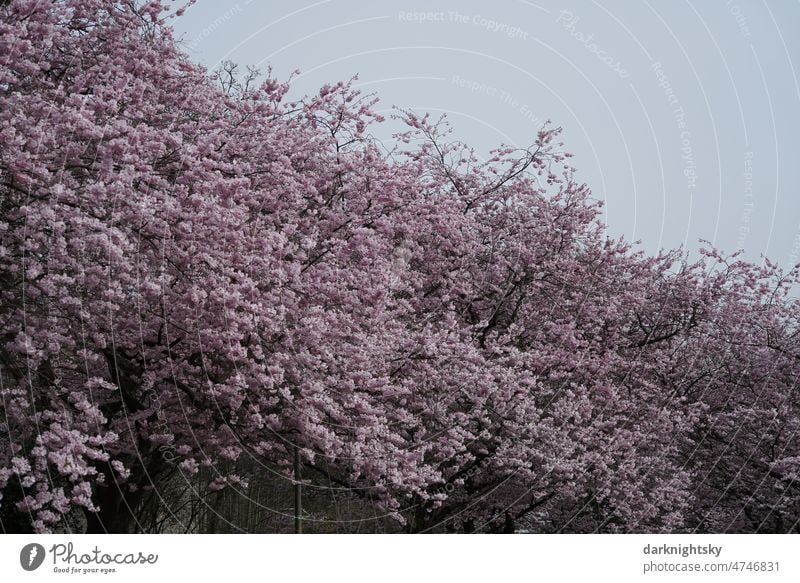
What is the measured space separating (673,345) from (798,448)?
3.39 m

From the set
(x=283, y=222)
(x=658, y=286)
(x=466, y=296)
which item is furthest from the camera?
(x=658, y=286)

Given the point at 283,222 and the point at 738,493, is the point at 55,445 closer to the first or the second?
the point at 283,222

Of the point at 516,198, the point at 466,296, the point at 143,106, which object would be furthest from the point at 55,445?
the point at 516,198

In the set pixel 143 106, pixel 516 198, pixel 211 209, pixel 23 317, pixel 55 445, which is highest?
pixel 516 198

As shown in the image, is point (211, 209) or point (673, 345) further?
point (673, 345)

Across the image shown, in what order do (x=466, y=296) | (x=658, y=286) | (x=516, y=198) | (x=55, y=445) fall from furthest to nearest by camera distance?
1. (x=658, y=286)
2. (x=516, y=198)
3. (x=466, y=296)
4. (x=55, y=445)
